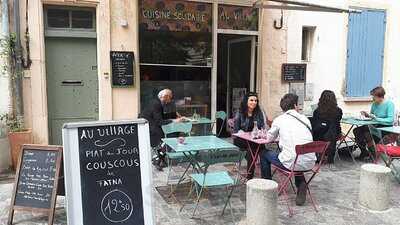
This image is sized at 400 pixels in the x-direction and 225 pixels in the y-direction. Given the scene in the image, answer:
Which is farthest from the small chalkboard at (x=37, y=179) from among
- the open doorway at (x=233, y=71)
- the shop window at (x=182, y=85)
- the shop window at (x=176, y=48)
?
the open doorway at (x=233, y=71)

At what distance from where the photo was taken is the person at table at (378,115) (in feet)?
23.8

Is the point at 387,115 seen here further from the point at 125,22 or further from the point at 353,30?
the point at 125,22

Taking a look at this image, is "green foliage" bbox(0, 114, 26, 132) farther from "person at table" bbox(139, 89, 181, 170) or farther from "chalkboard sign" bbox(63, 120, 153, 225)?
"chalkboard sign" bbox(63, 120, 153, 225)

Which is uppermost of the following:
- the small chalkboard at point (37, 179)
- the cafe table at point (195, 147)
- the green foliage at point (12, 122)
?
the green foliage at point (12, 122)

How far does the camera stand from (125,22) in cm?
749

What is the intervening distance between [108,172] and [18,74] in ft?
12.9

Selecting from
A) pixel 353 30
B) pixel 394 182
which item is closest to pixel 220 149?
pixel 394 182

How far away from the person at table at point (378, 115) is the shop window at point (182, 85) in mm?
3025

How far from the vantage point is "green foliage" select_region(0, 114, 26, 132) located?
657 centimetres

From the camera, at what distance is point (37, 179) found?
14.8ft

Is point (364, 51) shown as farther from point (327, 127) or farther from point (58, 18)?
point (58, 18)

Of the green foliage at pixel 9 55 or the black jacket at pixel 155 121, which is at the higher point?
the green foliage at pixel 9 55

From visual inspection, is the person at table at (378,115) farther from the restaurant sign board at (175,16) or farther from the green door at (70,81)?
the green door at (70,81)

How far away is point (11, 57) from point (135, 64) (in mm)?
2105
